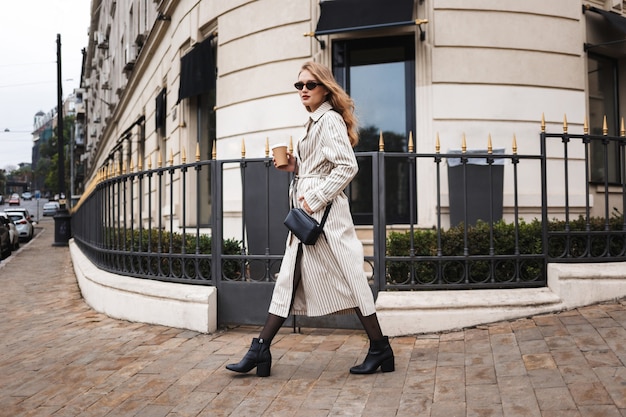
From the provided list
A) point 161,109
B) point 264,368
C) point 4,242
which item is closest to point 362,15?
point 264,368

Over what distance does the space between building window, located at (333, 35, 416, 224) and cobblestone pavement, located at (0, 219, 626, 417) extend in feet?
11.6

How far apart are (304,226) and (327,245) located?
0.24 meters

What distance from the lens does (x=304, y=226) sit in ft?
13.8

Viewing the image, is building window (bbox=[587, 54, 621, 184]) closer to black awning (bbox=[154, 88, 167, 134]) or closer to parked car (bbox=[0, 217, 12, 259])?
black awning (bbox=[154, 88, 167, 134])

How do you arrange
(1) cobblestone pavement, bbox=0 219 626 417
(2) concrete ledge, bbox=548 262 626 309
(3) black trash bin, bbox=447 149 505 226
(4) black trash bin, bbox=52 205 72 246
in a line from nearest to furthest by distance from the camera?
1. (1) cobblestone pavement, bbox=0 219 626 417
2. (2) concrete ledge, bbox=548 262 626 309
3. (3) black trash bin, bbox=447 149 505 226
4. (4) black trash bin, bbox=52 205 72 246

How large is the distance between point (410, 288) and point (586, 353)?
5.45 ft

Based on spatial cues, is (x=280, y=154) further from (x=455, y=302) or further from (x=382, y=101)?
(x=382, y=101)

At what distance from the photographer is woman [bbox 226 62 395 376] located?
169 inches

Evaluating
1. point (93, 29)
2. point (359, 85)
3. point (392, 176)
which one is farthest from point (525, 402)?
point (93, 29)

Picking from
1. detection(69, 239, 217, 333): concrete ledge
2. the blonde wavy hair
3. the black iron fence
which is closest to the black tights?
the blonde wavy hair

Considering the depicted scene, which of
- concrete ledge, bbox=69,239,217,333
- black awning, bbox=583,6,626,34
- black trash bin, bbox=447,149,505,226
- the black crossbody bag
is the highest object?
black awning, bbox=583,6,626,34

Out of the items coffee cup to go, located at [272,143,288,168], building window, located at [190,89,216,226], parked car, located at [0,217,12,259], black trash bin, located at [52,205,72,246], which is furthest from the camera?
black trash bin, located at [52,205,72,246]

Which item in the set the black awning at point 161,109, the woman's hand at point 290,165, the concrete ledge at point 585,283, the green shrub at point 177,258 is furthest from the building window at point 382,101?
the black awning at point 161,109

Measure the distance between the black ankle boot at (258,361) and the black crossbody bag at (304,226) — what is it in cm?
79
